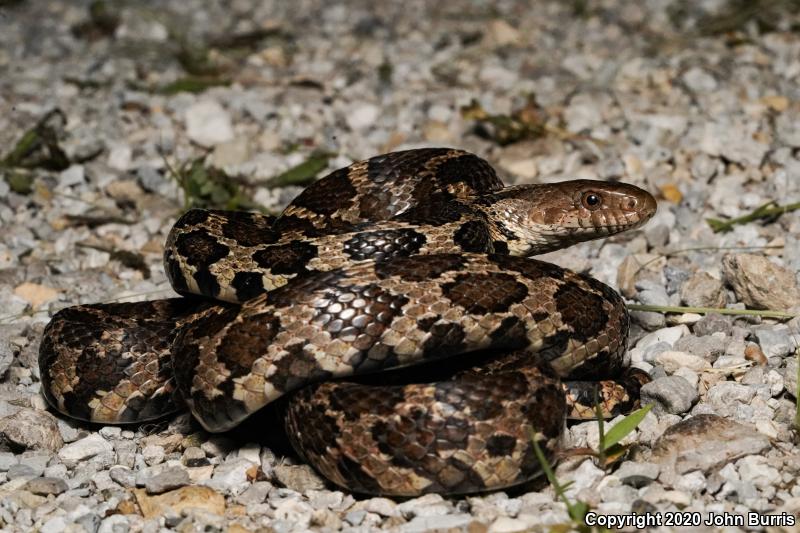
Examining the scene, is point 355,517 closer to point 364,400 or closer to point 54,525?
point 364,400

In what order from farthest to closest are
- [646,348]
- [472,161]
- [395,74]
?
[395,74] → [472,161] → [646,348]

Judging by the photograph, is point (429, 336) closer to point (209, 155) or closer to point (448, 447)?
point (448, 447)

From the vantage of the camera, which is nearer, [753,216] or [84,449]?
[84,449]

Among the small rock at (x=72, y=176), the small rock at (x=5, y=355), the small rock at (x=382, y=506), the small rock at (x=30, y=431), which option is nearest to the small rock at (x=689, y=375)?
the small rock at (x=382, y=506)

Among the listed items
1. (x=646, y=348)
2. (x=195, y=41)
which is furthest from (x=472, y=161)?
(x=195, y=41)

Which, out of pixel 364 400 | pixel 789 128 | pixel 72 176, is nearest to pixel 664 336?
pixel 364 400

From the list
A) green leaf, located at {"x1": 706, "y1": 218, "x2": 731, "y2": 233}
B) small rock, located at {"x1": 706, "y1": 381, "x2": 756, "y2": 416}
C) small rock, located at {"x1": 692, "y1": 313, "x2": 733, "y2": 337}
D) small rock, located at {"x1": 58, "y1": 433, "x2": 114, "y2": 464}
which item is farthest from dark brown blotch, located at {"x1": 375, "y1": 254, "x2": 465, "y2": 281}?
green leaf, located at {"x1": 706, "y1": 218, "x2": 731, "y2": 233}

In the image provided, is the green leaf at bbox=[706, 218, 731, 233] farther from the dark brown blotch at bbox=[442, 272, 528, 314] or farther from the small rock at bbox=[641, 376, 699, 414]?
the dark brown blotch at bbox=[442, 272, 528, 314]
